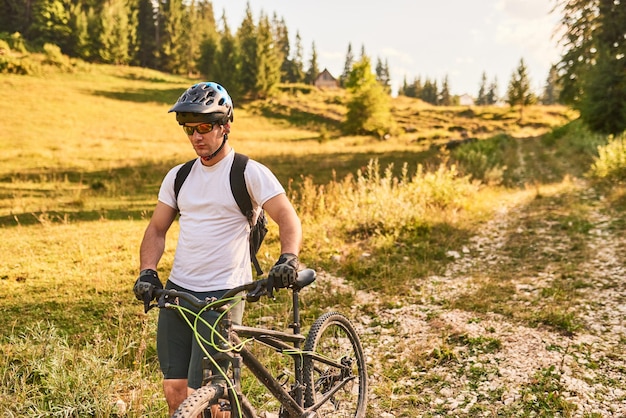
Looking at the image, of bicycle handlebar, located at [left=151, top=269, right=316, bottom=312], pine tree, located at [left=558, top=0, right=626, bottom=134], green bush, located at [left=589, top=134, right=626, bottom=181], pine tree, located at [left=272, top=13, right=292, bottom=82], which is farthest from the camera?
pine tree, located at [left=272, top=13, right=292, bottom=82]

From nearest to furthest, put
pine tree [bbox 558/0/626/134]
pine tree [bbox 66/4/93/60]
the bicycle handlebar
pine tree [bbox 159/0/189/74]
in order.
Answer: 1. the bicycle handlebar
2. pine tree [bbox 558/0/626/134]
3. pine tree [bbox 66/4/93/60]
4. pine tree [bbox 159/0/189/74]

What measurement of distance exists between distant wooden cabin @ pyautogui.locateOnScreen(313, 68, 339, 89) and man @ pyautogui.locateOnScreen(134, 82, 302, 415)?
112498 millimetres

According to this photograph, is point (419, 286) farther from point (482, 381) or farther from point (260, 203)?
point (260, 203)

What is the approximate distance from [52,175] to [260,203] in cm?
1667

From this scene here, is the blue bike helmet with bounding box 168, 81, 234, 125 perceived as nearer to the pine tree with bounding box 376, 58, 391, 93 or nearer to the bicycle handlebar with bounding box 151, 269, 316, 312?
the bicycle handlebar with bounding box 151, 269, 316, 312

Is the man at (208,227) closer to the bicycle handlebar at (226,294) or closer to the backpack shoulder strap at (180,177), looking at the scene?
the backpack shoulder strap at (180,177)

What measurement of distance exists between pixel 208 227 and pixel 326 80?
382 ft

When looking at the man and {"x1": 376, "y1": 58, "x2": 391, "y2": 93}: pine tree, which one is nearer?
the man

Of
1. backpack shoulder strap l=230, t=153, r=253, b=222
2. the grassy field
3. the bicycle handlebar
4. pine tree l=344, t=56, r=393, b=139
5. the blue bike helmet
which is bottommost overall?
the grassy field

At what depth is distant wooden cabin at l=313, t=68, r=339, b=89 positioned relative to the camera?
111838 mm

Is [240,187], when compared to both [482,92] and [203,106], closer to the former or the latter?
[203,106]

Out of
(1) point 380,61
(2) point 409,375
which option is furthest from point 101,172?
(1) point 380,61

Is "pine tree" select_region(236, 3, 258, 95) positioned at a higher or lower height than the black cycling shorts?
higher

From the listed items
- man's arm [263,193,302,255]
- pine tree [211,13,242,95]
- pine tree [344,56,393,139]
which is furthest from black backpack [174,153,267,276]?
pine tree [211,13,242,95]
